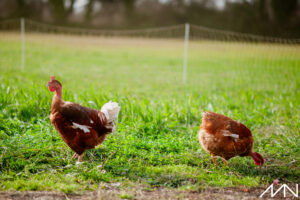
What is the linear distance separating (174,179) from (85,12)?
67.9ft

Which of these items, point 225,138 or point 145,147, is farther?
point 145,147

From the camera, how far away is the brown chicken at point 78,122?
2.84 metres

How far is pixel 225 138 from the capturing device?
2979 mm

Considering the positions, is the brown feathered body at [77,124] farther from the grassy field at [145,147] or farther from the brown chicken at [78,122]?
the grassy field at [145,147]

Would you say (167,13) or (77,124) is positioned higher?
(167,13)

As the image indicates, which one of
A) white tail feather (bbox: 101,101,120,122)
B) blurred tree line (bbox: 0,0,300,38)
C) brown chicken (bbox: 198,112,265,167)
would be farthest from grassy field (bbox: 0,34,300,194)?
blurred tree line (bbox: 0,0,300,38)

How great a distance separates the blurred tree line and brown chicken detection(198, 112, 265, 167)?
18670 mm

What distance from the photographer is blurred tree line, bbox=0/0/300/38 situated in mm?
20234

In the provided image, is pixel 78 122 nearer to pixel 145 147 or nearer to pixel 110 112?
pixel 110 112

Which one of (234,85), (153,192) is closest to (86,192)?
(153,192)

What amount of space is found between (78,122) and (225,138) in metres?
1.51

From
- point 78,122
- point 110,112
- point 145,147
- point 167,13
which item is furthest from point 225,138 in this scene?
point 167,13

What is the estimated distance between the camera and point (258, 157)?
3.03m

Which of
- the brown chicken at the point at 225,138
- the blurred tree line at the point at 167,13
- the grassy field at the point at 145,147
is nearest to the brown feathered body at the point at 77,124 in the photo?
the grassy field at the point at 145,147
